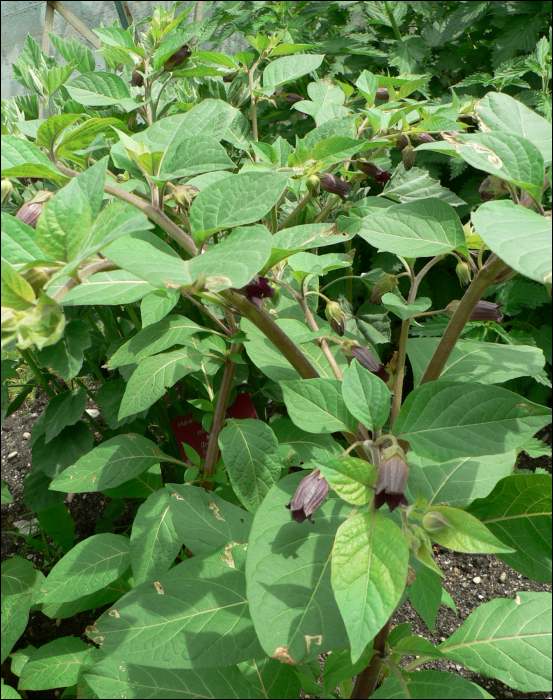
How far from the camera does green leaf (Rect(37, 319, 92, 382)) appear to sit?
840 mm

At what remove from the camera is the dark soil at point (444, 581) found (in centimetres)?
122

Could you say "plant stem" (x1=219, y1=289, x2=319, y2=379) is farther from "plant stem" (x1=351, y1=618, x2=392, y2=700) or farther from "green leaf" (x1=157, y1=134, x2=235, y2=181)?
"plant stem" (x1=351, y1=618, x2=392, y2=700)

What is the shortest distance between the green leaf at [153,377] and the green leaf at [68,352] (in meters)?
0.09

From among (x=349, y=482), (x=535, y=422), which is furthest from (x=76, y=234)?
(x=535, y=422)

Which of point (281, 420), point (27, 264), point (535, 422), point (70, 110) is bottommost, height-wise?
point (281, 420)

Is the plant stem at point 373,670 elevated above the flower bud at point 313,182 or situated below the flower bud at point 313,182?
below

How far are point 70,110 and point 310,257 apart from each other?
71cm

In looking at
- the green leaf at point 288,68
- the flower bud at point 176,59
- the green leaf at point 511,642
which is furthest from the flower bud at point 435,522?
the flower bud at point 176,59

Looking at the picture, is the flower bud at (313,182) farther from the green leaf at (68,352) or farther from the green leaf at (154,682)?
the green leaf at (154,682)

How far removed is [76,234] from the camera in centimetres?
46

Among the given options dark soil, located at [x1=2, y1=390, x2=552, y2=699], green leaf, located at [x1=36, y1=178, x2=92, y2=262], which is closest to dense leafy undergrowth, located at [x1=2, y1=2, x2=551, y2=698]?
green leaf, located at [x1=36, y1=178, x2=92, y2=262]

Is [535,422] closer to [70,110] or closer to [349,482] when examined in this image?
[349,482]

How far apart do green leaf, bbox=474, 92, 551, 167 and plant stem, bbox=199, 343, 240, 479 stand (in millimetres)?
544

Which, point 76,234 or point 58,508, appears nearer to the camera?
point 76,234
